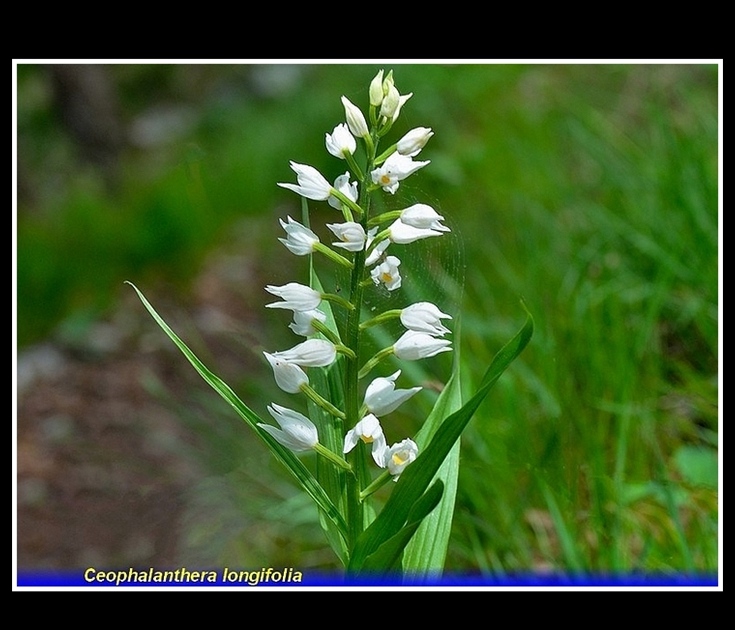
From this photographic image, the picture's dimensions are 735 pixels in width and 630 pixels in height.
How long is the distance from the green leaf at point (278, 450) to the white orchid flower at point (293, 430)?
0.03 ft

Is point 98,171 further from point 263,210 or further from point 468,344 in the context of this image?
point 468,344

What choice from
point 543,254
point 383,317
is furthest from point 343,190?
point 543,254

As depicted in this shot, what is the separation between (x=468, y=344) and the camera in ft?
7.50

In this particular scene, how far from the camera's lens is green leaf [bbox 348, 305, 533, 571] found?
0.90 metres

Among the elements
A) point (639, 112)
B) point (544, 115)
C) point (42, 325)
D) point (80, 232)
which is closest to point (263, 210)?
point (80, 232)

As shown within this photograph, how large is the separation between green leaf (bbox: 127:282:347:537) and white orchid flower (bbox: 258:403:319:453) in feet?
0.03

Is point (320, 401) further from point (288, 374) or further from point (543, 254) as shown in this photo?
point (543, 254)

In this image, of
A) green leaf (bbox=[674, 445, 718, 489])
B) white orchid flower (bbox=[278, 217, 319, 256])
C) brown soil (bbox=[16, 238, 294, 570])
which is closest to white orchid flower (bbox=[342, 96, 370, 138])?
white orchid flower (bbox=[278, 217, 319, 256])

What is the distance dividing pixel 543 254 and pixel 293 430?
64.3 inches

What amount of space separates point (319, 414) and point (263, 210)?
2.91m

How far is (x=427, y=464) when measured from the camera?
0.94m

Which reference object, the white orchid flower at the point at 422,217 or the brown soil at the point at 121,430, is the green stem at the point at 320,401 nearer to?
the white orchid flower at the point at 422,217

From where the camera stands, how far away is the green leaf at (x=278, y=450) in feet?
3.15

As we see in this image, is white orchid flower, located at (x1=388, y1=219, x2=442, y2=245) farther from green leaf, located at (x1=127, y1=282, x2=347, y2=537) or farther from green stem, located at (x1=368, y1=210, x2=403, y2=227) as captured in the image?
green leaf, located at (x1=127, y1=282, x2=347, y2=537)
